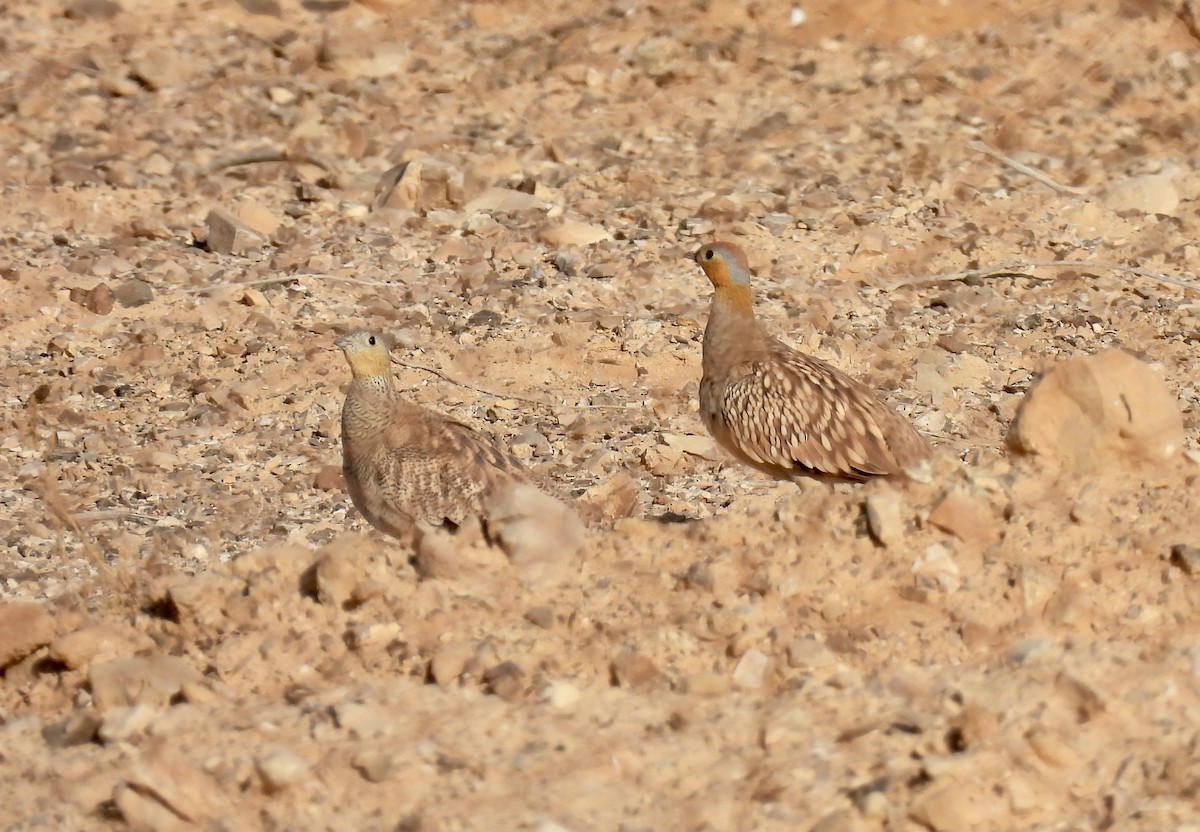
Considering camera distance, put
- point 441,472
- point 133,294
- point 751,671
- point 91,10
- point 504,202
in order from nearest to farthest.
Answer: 1. point 751,671
2. point 441,472
3. point 133,294
4. point 504,202
5. point 91,10

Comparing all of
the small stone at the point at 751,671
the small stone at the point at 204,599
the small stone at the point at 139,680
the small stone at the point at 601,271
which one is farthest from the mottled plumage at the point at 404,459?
the small stone at the point at 601,271

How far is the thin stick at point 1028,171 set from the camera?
985 cm

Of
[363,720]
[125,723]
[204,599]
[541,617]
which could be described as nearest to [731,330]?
[541,617]

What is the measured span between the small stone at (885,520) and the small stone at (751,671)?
1.85 feet

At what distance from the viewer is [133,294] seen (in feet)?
28.0

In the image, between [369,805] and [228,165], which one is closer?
[369,805]

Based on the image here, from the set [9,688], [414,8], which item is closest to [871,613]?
[9,688]

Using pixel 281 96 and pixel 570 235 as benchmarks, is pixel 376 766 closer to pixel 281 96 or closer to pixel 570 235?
pixel 570 235

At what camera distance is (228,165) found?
10.1m

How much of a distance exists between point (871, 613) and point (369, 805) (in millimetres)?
1476

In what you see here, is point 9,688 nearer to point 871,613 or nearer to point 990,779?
point 871,613

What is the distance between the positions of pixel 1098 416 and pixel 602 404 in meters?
3.02

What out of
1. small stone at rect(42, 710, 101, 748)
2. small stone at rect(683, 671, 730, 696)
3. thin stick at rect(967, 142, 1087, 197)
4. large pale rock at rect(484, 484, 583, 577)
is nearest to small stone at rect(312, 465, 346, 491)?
large pale rock at rect(484, 484, 583, 577)

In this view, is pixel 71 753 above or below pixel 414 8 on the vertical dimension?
above
